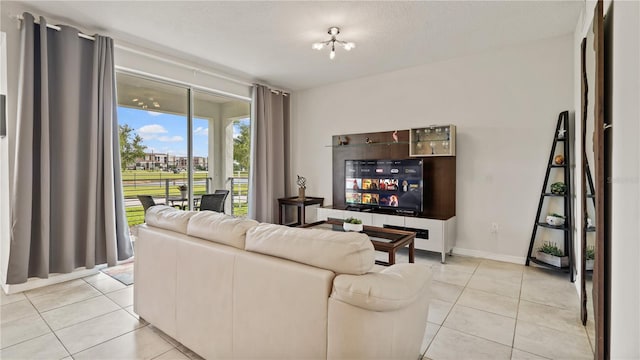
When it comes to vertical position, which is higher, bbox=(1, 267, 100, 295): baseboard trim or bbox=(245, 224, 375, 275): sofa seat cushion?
bbox=(245, 224, 375, 275): sofa seat cushion

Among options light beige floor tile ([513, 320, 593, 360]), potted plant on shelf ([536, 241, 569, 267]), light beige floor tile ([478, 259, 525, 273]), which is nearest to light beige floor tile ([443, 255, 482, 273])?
light beige floor tile ([478, 259, 525, 273])

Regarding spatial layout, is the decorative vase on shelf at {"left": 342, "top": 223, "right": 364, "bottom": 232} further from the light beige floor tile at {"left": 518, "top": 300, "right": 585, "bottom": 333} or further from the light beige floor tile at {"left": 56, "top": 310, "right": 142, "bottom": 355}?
the light beige floor tile at {"left": 56, "top": 310, "right": 142, "bottom": 355}

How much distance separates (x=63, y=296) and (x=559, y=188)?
478 cm

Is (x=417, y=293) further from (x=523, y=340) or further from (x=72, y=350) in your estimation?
(x=72, y=350)

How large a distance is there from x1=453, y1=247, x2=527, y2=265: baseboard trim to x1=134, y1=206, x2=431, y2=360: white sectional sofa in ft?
8.82

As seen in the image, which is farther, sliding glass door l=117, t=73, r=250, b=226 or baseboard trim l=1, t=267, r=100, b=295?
sliding glass door l=117, t=73, r=250, b=226

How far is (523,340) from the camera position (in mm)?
1946

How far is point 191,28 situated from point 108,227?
2.21 metres

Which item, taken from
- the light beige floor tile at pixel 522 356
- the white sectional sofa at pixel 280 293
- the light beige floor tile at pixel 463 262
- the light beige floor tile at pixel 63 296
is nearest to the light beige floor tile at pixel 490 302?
the light beige floor tile at pixel 522 356

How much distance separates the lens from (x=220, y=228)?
1.64 m

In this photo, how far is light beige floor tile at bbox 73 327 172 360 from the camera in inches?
70.2

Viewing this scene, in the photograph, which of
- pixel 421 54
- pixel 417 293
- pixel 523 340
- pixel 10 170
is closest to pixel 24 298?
pixel 10 170

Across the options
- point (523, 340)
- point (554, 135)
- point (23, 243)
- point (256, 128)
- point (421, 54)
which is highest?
point (421, 54)

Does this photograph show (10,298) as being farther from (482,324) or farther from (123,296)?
(482,324)
